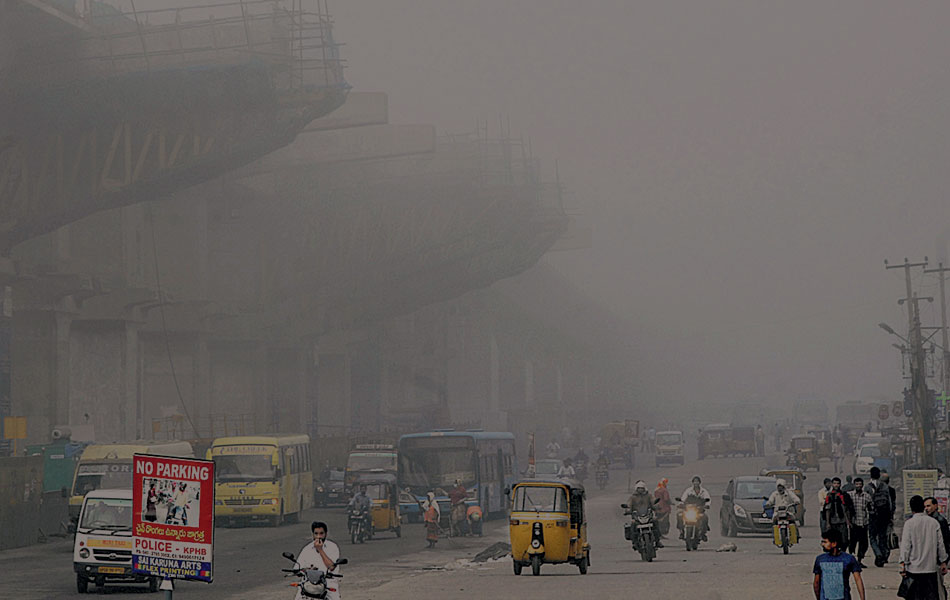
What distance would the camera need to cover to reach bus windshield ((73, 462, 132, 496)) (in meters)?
36.8

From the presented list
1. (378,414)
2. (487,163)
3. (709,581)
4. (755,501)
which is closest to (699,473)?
(487,163)

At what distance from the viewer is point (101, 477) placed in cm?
3703

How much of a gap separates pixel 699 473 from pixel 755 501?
135 ft

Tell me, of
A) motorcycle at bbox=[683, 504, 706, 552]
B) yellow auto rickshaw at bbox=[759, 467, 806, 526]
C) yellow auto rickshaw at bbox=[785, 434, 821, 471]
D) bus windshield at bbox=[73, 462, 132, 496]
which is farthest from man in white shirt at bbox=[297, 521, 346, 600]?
yellow auto rickshaw at bbox=[785, 434, 821, 471]

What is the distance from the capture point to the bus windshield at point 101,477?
121ft

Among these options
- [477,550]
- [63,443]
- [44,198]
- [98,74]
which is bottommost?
[477,550]

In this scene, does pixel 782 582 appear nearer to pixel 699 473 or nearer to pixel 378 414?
pixel 699 473

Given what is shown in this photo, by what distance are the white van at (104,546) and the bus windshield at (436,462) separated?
18407 mm

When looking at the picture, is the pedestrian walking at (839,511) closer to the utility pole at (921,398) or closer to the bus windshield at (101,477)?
the bus windshield at (101,477)

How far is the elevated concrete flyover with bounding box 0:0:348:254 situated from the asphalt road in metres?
21.6

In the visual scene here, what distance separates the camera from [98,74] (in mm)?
54625

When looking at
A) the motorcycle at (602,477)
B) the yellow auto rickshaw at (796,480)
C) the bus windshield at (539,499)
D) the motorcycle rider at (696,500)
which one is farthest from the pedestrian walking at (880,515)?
the motorcycle at (602,477)

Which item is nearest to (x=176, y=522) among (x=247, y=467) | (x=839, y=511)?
(x=839, y=511)

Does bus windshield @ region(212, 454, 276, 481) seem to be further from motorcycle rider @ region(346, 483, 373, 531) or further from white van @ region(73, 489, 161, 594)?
white van @ region(73, 489, 161, 594)
